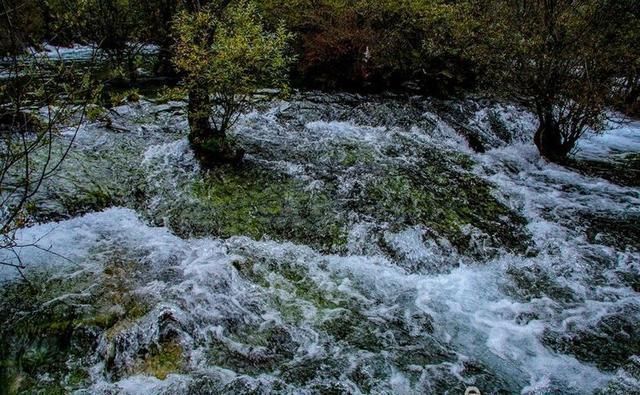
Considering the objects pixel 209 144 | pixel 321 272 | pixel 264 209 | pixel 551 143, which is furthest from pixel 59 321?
pixel 551 143

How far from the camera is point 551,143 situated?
36.2 feet

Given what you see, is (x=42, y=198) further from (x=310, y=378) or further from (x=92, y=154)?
(x=310, y=378)

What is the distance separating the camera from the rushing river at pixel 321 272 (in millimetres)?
5020

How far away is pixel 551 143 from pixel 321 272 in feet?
24.5

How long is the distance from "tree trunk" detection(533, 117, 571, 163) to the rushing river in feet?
1.17

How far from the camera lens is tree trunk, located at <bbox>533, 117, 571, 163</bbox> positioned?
10844 mm

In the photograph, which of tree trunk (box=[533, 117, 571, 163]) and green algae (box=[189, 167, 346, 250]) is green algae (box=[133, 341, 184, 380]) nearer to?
green algae (box=[189, 167, 346, 250])

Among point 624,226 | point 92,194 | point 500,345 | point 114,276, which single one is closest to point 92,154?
point 92,194

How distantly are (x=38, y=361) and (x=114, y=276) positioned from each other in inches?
56.3

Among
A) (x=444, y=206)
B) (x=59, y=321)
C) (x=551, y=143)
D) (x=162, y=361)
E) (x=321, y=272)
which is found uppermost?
(x=551, y=143)

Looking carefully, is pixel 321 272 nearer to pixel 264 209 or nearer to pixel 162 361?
pixel 264 209

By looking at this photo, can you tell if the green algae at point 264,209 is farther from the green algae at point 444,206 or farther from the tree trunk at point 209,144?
the green algae at point 444,206

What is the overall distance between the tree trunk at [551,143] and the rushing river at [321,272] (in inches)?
14.1

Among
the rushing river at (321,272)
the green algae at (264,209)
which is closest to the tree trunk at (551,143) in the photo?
the rushing river at (321,272)
